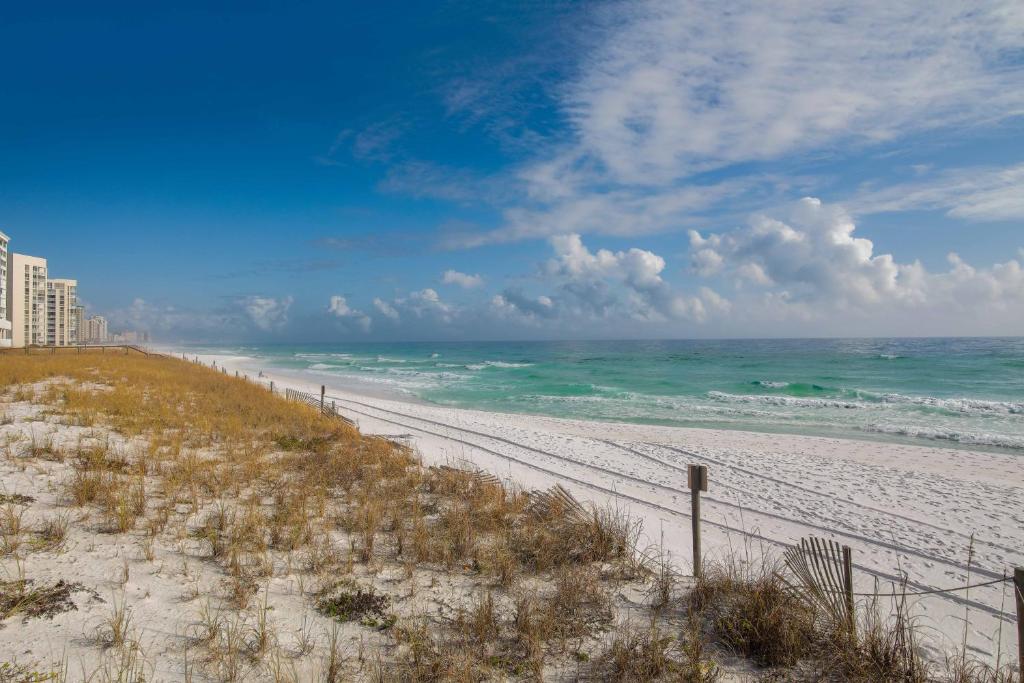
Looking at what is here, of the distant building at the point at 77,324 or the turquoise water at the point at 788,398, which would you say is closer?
the turquoise water at the point at 788,398

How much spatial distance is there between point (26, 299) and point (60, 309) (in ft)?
85.3

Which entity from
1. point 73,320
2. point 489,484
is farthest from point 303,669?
point 73,320

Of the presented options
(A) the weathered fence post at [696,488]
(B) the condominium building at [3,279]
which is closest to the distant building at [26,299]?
(B) the condominium building at [3,279]

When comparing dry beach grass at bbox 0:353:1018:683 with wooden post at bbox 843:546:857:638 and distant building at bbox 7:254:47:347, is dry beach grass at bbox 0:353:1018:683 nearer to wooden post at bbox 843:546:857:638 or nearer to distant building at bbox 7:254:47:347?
wooden post at bbox 843:546:857:638

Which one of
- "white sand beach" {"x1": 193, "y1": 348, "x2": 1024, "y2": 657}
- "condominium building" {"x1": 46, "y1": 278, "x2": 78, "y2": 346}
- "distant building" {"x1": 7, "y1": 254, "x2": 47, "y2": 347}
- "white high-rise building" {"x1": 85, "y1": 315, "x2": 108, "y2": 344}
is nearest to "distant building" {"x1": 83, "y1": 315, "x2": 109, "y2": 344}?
"white high-rise building" {"x1": 85, "y1": 315, "x2": 108, "y2": 344}

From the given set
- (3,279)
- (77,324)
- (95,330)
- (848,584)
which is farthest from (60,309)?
(848,584)

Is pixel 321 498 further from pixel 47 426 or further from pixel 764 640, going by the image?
pixel 47 426

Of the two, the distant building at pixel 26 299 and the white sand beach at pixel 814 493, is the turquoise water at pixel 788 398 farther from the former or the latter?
the distant building at pixel 26 299

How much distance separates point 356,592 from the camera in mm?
4621

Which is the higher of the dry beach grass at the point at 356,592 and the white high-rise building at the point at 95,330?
the white high-rise building at the point at 95,330

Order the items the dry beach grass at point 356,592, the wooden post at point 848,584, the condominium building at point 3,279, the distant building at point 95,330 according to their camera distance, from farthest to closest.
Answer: the distant building at point 95,330
the condominium building at point 3,279
the wooden post at point 848,584
the dry beach grass at point 356,592

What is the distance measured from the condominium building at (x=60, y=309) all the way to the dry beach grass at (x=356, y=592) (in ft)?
411

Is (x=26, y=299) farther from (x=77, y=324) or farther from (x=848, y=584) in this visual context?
(x=848, y=584)

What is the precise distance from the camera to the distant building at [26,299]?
250ft
